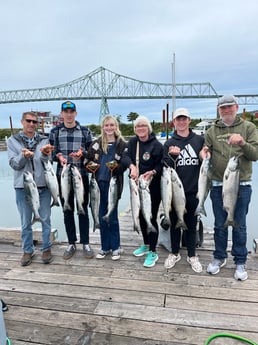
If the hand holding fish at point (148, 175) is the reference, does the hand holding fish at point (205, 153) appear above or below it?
above

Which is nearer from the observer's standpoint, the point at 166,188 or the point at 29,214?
the point at 166,188

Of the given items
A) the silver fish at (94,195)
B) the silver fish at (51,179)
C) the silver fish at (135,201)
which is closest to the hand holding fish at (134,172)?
the silver fish at (135,201)

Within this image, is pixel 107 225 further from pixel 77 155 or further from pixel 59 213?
pixel 59 213

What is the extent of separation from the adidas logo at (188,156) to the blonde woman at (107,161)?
0.60 metres

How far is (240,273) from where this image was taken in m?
2.39

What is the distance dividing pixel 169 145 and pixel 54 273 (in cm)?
170

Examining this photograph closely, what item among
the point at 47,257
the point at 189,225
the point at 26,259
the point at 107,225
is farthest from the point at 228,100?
the point at 26,259

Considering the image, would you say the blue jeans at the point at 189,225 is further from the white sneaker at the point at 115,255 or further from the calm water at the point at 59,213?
the calm water at the point at 59,213

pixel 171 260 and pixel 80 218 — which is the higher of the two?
pixel 80 218

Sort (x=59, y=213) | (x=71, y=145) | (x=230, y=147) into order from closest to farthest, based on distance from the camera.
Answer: (x=230, y=147)
(x=71, y=145)
(x=59, y=213)

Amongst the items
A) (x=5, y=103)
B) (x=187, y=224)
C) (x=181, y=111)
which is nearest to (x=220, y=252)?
(x=187, y=224)

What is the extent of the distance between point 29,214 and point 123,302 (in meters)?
1.32

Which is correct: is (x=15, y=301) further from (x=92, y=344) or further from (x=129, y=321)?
(x=129, y=321)

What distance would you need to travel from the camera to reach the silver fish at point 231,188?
2.19 meters
